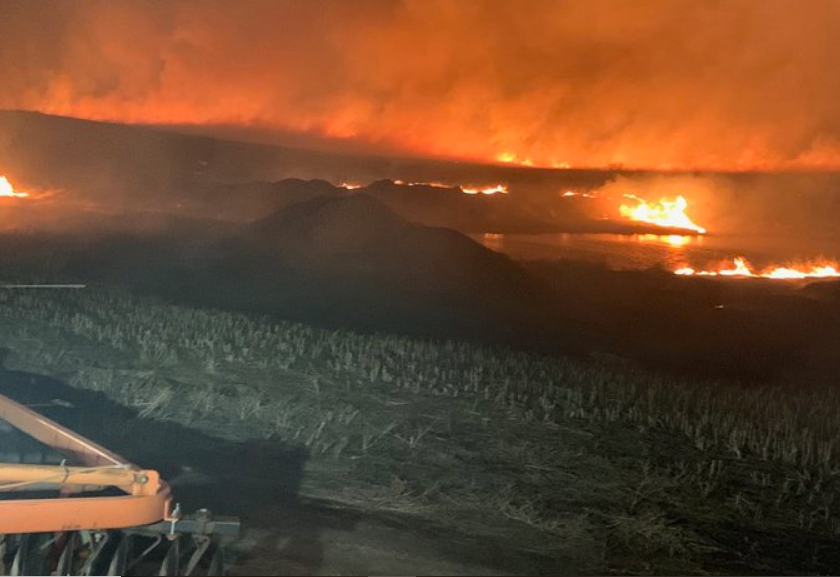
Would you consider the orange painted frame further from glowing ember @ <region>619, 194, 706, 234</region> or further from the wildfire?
glowing ember @ <region>619, 194, 706, 234</region>

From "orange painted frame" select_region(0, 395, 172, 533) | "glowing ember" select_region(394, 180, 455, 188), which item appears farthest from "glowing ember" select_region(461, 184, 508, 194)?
"orange painted frame" select_region(0, 395, 172, 533)

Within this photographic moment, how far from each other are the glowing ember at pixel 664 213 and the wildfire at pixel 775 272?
264 centimetres

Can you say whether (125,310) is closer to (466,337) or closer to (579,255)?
(466,337)

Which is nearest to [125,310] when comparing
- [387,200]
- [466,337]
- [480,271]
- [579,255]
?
[466,337]

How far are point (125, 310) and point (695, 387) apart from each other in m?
10.8

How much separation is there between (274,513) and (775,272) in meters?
24.3

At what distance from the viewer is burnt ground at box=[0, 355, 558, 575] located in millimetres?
6691

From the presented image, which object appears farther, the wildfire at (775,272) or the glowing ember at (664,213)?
the glowing ember at (664,213)

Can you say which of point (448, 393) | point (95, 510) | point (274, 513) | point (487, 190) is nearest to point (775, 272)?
point (487, 190)

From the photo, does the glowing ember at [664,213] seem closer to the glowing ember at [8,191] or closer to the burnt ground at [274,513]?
the burnt ground at [274,513]

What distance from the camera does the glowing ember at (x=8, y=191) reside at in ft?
136

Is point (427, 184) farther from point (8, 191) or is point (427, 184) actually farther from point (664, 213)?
point (8, 191)

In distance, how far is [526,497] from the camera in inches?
347

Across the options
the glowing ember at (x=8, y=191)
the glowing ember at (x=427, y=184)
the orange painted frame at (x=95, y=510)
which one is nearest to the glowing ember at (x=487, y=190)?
the glowing ember at (x=427, y=184)
